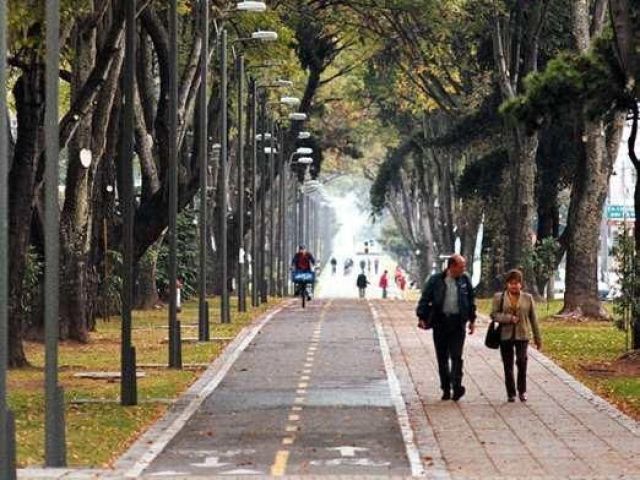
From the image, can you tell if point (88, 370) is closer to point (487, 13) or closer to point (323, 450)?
point (323, 450)

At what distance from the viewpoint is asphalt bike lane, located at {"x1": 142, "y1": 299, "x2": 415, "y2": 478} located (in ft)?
64.6

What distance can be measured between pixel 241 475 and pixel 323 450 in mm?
2377

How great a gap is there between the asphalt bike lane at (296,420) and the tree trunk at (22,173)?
3.40 meters

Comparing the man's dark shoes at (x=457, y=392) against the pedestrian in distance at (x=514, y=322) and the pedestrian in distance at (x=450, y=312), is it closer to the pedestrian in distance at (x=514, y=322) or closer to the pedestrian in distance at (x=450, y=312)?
the pedestrian in distance at (x=450, y=312)

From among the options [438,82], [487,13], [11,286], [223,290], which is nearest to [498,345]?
[11,286]

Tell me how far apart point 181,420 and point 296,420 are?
4.30 ft

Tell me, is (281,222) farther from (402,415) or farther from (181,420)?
(181,420)

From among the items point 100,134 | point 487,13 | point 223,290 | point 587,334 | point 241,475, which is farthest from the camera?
point 487,13

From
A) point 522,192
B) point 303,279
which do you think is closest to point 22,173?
point 303,279

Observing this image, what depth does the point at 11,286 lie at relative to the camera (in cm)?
3075

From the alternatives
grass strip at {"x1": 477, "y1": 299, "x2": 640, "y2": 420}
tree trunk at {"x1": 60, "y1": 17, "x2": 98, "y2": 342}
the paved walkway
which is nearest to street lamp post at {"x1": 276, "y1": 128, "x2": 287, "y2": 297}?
grass strip at {"x1": 477, "y1": 299, "x2": 640, "y2": 420}

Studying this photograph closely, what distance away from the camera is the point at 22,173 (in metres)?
31.0

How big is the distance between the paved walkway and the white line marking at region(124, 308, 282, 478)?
0.08 ft

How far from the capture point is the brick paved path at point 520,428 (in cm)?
1948
